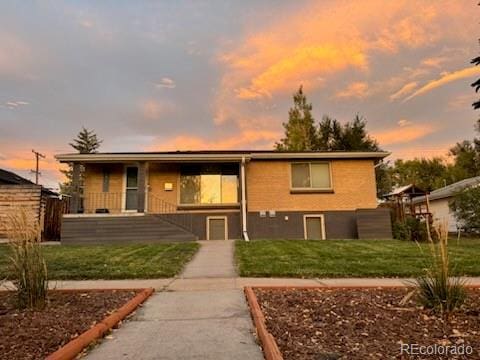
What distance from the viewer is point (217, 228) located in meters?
14.3

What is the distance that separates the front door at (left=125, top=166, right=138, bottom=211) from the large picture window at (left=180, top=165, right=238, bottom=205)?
2.03m

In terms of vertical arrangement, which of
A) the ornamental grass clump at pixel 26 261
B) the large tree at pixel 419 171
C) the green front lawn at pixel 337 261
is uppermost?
the large tree at pixel 419 171

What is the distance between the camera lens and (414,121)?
18203mm

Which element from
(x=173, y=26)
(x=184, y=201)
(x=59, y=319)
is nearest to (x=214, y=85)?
(x=173, y=26)

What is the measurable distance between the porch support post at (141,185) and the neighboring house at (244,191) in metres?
0.04

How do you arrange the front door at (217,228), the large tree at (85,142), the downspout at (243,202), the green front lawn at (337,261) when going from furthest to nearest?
1. the large tree at (85,142)
2. the front door at (217,228)
3. the downspout at (243,202)
4. the green front lawn at (337,261)

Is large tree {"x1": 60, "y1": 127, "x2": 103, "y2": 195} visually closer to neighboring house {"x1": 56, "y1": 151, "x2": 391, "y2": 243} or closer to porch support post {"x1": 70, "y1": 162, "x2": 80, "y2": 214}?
neighboring house {"x1": 56, "y1": 151, "x2": 391, "y2": 243}

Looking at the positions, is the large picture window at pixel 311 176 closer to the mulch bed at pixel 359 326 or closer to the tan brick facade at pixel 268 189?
the tan brick facade at pixel 268 189

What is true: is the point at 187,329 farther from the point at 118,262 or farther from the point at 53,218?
the point at 53,218

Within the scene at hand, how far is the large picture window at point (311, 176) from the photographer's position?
49.3 feet

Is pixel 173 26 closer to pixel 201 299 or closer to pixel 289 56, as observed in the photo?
pixel 289 56

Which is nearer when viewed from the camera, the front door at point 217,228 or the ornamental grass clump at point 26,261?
the ornamental grass clump at point 26,261

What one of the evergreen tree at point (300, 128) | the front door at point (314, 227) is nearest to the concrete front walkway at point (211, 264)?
the front door at point (314, 227)

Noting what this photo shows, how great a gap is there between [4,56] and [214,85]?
8.14m
